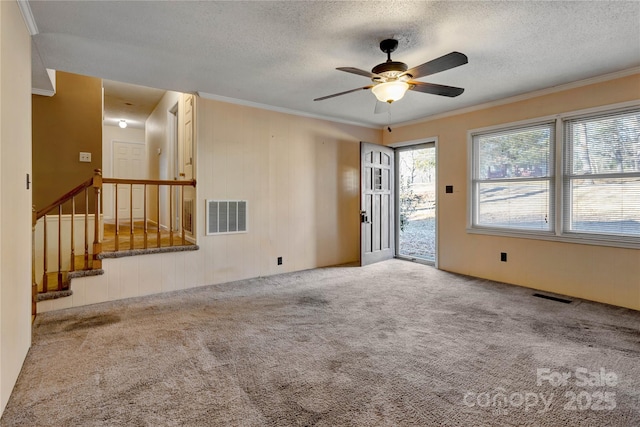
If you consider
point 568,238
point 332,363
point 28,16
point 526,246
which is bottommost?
point 332,363

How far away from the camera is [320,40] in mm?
2732

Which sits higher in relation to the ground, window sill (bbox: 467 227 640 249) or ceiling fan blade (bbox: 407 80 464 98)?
ceiling fan blade (bbox: 407 80 464 98)

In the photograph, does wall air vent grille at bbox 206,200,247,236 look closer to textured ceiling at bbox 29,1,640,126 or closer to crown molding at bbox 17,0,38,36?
textured ceiling at bbox 29,1,640,126

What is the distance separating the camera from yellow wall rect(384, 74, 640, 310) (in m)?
3.48

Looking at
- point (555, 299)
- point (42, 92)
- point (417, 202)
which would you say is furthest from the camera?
point (417, 202)

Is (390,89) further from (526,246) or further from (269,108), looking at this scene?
(526,246)

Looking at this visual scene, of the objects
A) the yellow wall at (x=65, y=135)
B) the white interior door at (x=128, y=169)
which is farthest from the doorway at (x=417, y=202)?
the white interior door at (x=128, y=169)

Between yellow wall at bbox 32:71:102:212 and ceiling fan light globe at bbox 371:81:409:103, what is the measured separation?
3.91 m

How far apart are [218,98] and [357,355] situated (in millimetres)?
3541

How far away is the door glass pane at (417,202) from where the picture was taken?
6.61 meters

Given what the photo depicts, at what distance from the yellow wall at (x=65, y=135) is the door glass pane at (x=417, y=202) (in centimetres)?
513

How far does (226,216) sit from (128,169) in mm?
4730

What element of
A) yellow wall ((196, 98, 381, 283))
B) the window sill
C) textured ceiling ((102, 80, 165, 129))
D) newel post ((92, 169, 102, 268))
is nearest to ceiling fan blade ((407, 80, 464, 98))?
the window sill

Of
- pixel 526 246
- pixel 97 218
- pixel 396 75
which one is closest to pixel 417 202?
pixel 526 246
